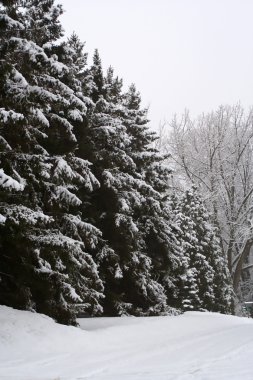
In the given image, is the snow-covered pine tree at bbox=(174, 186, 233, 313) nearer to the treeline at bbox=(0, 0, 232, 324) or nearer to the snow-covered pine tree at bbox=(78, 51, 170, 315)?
the treeline at bbox=(0, 0, 232, 324)

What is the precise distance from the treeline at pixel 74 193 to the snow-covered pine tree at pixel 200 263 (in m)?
0.13

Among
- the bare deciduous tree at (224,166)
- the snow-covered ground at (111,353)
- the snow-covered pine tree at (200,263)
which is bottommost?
the snow-covered ground at (111,353)

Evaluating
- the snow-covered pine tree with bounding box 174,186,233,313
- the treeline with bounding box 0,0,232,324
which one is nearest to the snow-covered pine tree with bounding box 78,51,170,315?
the treeline with bounding box 0,0,232,324

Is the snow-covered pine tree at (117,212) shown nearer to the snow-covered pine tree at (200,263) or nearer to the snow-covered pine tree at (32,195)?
the snow-covered pine tree at (32,195)

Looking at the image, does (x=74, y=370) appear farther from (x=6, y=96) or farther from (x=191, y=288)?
(x=191, y=288)

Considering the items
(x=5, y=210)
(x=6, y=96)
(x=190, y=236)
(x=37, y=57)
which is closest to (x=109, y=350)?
(x=5, y=210)

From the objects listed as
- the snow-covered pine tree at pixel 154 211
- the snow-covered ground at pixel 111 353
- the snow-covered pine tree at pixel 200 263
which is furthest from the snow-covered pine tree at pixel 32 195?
the snow-covered pine tree at pixel 200 263

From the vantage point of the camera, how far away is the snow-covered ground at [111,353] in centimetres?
634

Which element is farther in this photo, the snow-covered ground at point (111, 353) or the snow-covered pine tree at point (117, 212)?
the snow-covered pine tree at point (117, 212)

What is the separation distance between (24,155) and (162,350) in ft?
18.3

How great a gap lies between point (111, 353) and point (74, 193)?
7.15m

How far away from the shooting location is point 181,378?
18.4 ft

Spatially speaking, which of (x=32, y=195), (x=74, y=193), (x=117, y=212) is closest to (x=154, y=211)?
(x=117, y=212)

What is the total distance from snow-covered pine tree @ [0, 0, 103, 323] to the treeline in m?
0.03
